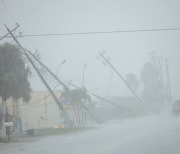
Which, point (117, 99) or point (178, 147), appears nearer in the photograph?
point (178, 147)

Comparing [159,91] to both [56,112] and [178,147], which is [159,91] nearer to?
[56,112]

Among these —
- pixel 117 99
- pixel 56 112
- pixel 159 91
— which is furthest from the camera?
pixel 159 91

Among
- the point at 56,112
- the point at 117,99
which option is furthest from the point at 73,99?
the point at 117,99

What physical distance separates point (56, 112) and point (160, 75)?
36.6 metres

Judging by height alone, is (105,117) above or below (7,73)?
below

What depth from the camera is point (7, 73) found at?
27766mm

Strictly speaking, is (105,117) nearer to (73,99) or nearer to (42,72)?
(73,99)

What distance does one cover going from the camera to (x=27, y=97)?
3100 centimetres

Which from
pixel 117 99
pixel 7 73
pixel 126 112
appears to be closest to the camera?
pixel 7 73

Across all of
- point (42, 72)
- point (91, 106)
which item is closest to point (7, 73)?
point (42, 72)

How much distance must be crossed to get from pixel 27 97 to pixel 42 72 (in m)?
7.84

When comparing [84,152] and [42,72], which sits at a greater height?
[42,72]

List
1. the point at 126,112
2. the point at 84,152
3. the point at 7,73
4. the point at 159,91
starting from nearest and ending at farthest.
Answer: the point at 84,152, the point at 7,73, the point at 126,112, the point at 159,91

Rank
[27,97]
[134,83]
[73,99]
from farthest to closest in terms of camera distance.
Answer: [134,83]
[73,99]
[27,97]
